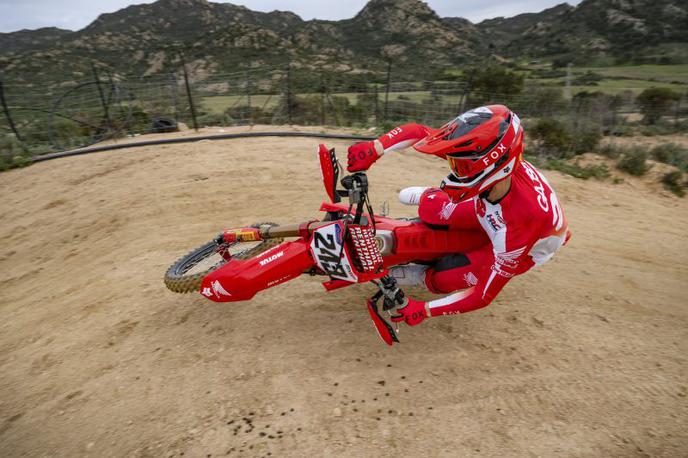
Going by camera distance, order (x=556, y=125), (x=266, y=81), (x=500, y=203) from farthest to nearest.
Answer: (x=266, y=81)
(x=556, y=125)
(x=500, y=203)

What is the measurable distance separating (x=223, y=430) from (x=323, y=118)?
47.8 feet

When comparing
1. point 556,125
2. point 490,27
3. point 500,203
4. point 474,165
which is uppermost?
point 490,27

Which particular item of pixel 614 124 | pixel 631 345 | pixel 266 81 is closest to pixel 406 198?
pixel 631 345

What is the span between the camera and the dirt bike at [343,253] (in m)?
2.98

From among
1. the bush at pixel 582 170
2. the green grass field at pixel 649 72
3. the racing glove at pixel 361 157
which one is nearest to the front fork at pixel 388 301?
the racing glove at pixel 361 157

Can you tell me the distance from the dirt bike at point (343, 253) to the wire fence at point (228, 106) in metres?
10.0

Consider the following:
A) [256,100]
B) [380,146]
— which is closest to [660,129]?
[256,100]

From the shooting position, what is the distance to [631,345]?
3.52 metres

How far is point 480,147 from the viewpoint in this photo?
98.7 inches

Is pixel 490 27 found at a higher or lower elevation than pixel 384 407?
higher

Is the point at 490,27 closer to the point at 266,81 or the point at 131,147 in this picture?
the point at 266,81

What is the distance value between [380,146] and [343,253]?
0.88 m

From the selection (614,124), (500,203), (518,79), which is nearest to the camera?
(500,203)

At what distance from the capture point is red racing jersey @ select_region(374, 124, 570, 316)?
274cm
